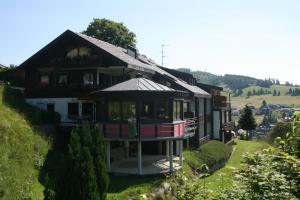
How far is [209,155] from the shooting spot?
35.8 metres

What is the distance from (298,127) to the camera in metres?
7.83

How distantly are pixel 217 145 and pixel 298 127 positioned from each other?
34.5 metres

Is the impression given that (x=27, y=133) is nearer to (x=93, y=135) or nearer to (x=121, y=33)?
(x=93, y=135)

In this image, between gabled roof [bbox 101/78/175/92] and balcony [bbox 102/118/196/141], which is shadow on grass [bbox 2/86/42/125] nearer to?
balcony [bbox 102/118/196/141]

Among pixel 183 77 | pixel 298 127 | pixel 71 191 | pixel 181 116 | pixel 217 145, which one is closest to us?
pixel 298 127

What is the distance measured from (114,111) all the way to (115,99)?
1061mm

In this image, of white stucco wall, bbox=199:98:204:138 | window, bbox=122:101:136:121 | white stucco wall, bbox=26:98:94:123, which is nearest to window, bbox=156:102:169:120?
window, bbox=122:101:136:121

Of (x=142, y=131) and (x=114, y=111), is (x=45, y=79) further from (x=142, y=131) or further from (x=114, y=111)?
(x=142, y=131)

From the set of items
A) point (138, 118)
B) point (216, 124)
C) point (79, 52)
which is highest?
point (79, 52)

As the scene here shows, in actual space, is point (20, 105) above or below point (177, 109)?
above

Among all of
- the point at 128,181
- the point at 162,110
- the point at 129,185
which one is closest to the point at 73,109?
the point at 162,110

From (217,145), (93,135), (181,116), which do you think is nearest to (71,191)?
(93,135)

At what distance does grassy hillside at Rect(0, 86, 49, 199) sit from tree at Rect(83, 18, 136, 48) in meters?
27.6

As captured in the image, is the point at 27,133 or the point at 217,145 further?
the point at 217,145
